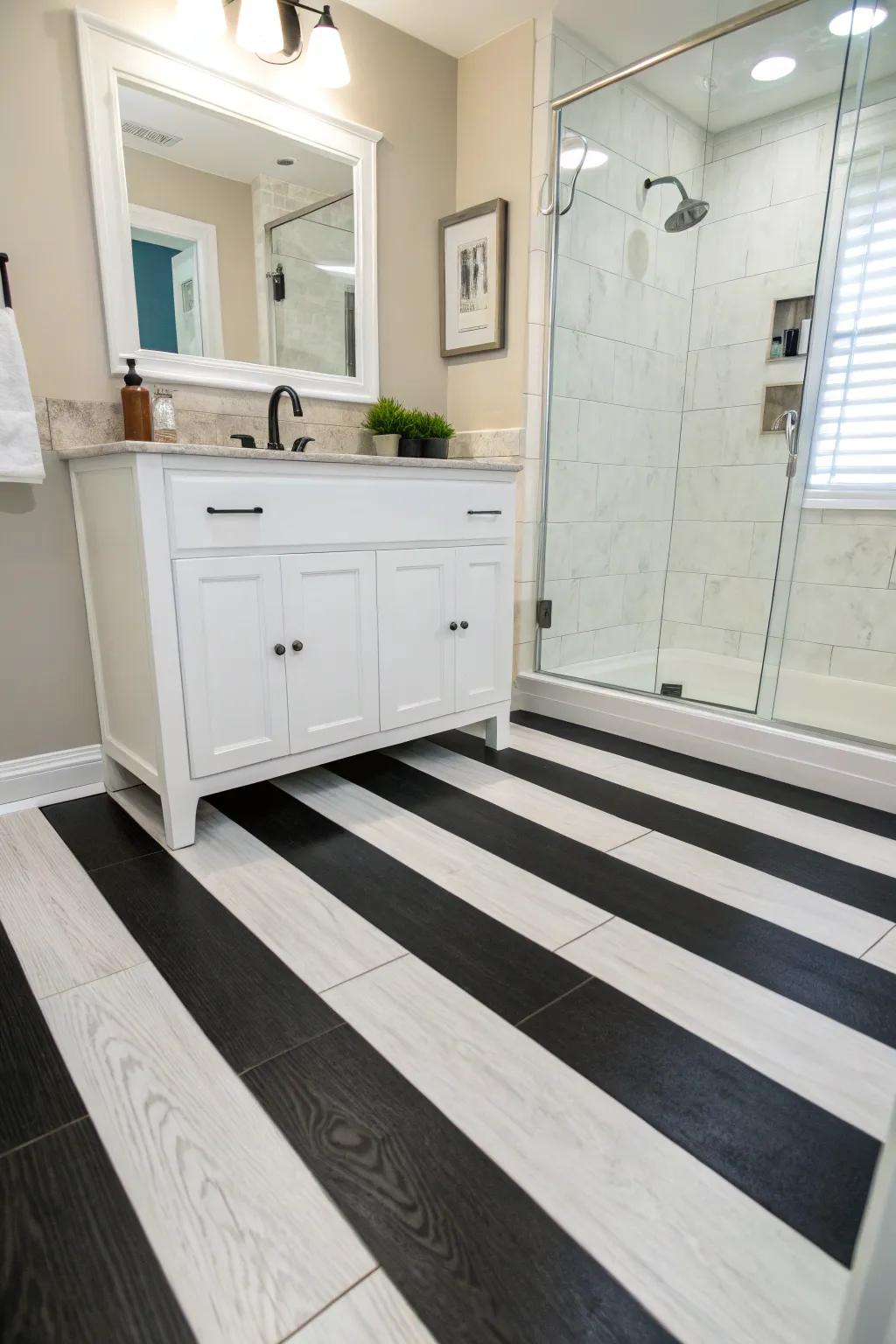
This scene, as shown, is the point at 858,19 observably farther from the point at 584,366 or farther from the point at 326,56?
the point at 326,56

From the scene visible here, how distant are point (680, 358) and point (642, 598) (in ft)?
3.36

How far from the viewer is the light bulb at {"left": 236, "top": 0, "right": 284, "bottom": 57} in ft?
5.96

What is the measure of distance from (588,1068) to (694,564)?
2.54 m

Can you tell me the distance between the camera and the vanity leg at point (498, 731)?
7.39ft

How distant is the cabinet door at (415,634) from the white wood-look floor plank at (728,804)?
428 millimetres

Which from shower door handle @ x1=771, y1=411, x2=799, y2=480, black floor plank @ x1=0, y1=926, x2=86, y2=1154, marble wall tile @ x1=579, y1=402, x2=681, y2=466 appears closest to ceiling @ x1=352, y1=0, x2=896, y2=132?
shower door handle @ x1=771, y1=411, x2=799, y2=480

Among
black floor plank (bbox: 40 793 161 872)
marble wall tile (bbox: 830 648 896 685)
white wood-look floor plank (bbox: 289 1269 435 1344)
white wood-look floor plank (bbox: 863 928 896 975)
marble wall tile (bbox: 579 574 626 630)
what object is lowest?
black floor plank (bbox: 40 793 161 872)

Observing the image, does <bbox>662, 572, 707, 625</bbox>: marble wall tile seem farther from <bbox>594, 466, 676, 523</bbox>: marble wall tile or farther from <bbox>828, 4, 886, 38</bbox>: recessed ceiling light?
<bbox>828, 4, 886, 38</bbox>: recessed ceiling light

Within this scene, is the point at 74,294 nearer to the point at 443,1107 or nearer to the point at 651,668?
the point at 443,1107

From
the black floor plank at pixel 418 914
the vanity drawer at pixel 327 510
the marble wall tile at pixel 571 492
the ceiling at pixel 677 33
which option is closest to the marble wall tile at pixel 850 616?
the marble wall tile at pixel 571 492

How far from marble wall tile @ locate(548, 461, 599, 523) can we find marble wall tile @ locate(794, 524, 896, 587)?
0.79 m

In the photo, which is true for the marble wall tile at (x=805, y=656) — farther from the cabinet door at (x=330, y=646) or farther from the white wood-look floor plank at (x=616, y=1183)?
the white wood-look floor plank at (x=616, y=1183)

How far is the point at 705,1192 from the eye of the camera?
0.80m

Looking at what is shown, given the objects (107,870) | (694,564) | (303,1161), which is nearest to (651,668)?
(694,564)
